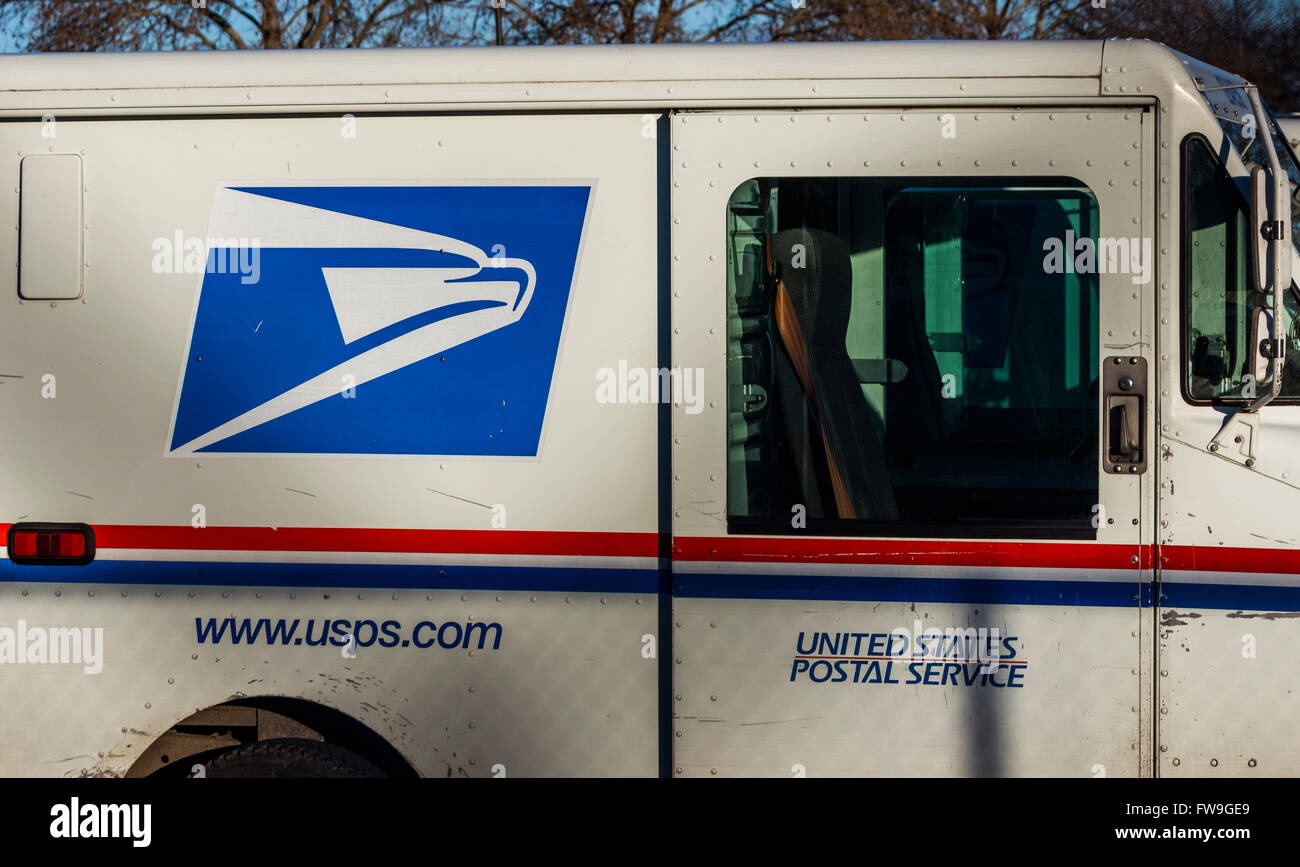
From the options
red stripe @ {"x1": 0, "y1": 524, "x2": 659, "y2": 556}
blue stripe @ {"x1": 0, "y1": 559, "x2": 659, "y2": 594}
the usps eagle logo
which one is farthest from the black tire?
the usps eagle logo

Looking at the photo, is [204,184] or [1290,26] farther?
[1290,26]

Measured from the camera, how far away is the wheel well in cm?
301

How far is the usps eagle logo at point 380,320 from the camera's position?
2.90 metres

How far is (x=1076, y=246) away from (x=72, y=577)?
288 cm

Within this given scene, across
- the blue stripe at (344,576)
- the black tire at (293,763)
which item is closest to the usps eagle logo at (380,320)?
the blue stripe at (344,576)

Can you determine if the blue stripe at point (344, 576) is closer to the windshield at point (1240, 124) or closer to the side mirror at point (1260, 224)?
the side mirror at point (1260, 224)

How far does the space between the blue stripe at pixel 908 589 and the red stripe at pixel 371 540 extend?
213 millimetres

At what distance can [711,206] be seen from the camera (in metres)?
2.87

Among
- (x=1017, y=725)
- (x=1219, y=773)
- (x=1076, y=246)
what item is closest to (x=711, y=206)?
(x=1076, y=246)

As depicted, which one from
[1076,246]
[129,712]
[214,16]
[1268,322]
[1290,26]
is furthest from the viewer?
[214,16]

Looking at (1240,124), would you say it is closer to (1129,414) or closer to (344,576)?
(1129,414)

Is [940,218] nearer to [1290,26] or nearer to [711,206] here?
[711,206]

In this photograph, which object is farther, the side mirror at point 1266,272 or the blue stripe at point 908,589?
the blue stripe at point 908,589

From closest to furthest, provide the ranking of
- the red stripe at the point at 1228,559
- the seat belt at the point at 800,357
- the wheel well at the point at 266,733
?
the red stripe at the point at 1228,559 → the seat belt at the point at 800,357 → the wheel well at the point at 266,733
